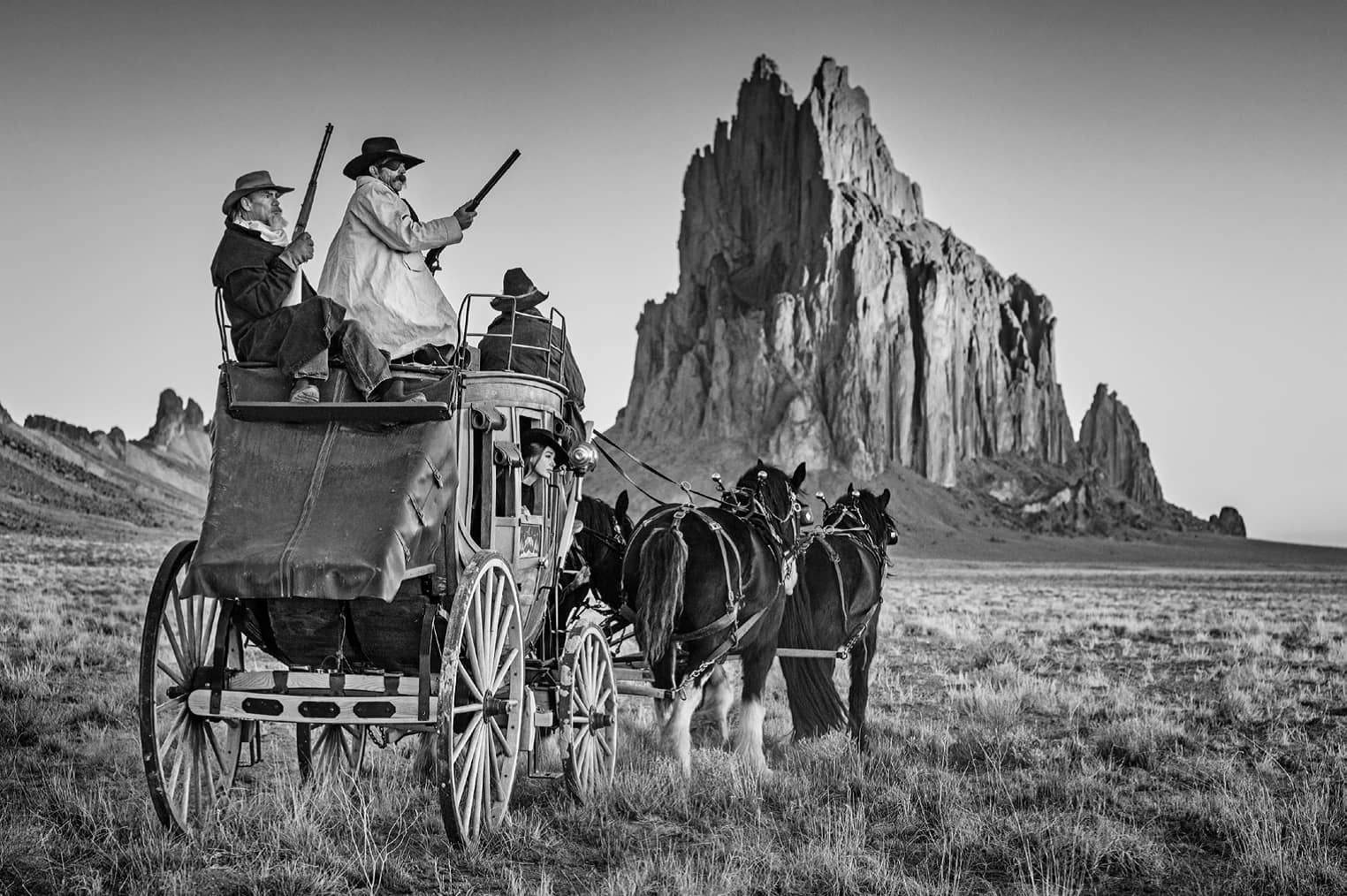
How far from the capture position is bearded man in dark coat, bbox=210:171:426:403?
532 cm

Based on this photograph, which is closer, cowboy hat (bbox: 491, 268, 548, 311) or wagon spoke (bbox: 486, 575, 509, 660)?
wagon spoke (bbox: 486, 575, 509, 660)

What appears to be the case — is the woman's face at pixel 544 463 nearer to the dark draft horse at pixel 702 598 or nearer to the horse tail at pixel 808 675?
the dark draft horse at pixel 702 598

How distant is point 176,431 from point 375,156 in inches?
5900

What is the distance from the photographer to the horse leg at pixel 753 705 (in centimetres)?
796

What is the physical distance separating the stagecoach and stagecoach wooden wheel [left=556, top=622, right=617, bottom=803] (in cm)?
11

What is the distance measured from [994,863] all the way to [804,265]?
12743cm

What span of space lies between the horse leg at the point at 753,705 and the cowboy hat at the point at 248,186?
16.0ft

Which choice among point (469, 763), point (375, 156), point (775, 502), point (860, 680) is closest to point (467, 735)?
point (469, 763)

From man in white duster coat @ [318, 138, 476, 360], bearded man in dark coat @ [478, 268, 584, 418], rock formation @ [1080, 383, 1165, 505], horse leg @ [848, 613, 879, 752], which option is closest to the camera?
man in white duster coat @ [318, 138, 476, 360]

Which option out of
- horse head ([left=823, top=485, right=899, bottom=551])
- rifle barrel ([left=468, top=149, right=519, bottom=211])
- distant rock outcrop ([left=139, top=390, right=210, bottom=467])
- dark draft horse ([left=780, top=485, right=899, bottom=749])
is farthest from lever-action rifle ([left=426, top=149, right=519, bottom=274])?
distant rock outcrop ([left=139, top=390, right=210, bottom=467])

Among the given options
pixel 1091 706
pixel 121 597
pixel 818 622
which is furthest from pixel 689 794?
pixel 121 597

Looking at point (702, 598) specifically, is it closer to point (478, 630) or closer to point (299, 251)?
point (478, 630)

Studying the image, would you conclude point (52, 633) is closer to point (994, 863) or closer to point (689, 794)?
point (689, 794)

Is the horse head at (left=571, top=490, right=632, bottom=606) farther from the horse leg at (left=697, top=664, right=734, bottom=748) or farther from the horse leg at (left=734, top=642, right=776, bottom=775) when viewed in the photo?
the horse leg at (left=734, top=642, right=776, bottom=775)
